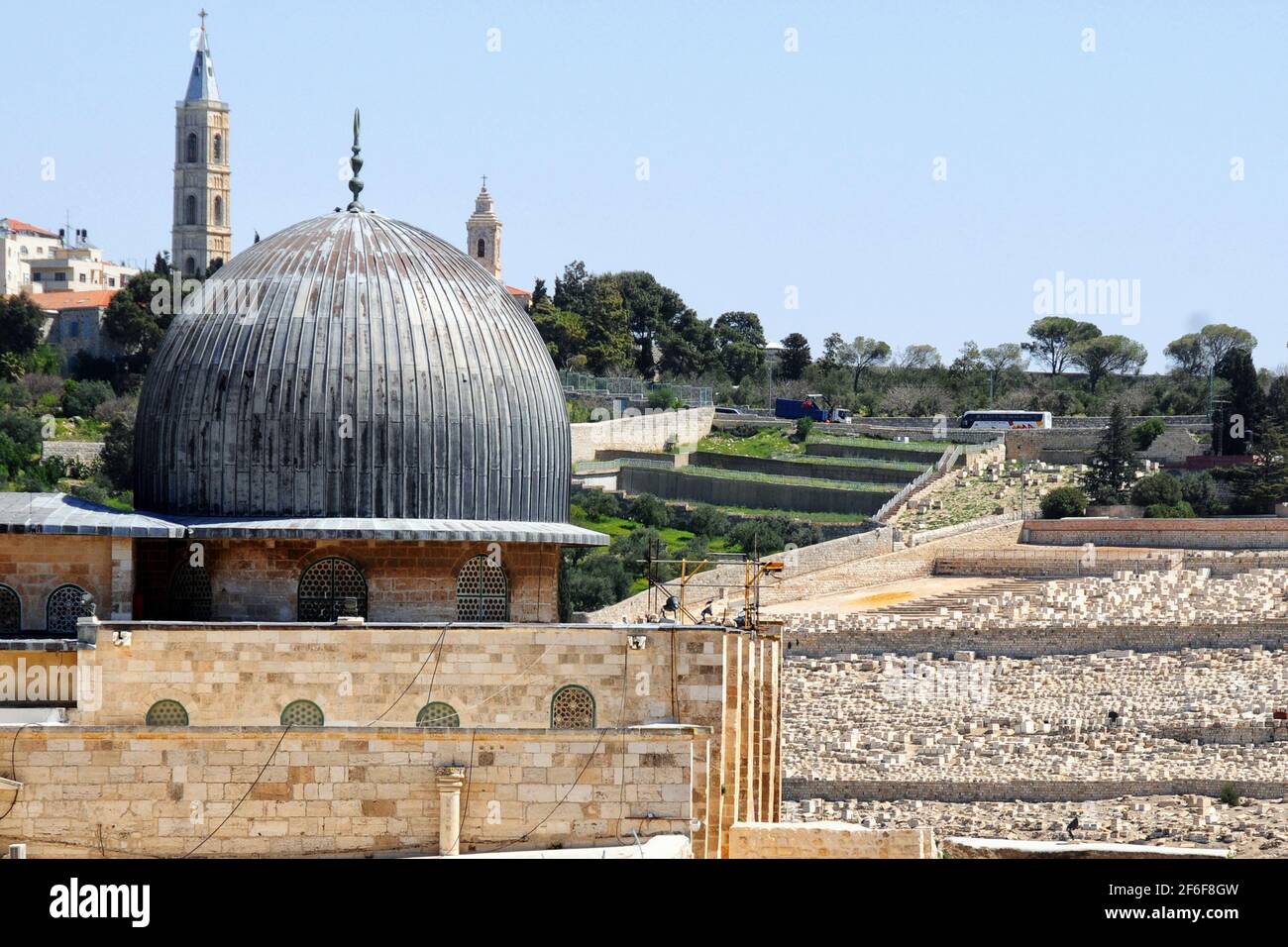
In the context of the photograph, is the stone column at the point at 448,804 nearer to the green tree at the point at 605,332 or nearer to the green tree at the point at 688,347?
the green tree at the point at 605,332

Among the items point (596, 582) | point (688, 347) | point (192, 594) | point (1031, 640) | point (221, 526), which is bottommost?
point (1031, 640)

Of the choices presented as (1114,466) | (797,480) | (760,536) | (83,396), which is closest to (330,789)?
(760,536)

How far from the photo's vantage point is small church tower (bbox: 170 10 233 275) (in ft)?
349

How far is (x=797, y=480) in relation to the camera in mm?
69125

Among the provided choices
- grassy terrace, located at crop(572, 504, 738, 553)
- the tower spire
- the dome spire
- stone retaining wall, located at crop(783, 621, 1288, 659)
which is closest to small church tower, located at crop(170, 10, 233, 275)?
the tower spire

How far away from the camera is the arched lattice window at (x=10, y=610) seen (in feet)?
67.2

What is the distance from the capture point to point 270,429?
68.4 ft

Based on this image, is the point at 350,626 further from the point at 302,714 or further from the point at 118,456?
the point at 118,456

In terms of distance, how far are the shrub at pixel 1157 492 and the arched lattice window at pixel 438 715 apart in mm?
43508

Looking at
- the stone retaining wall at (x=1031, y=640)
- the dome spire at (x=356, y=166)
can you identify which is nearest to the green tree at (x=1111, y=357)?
the stone retaining wall at (x=1031, y=640)

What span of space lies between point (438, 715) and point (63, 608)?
3.35 metres

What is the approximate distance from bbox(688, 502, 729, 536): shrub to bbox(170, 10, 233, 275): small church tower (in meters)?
47.1

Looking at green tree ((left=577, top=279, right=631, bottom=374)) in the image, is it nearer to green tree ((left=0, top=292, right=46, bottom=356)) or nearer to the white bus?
the white bus
